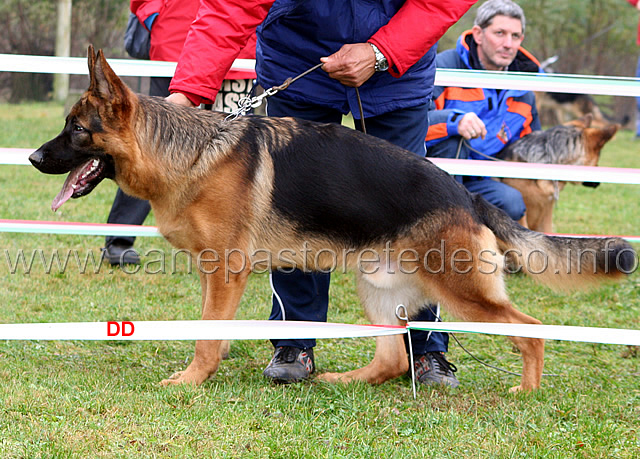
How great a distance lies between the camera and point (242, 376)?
3.54 metres

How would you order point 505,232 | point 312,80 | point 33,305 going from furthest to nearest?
1. point 33,305
2. point 312,80
3. point 505,232

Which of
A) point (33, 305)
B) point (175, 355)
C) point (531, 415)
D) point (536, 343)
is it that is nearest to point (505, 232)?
point (536, 343)

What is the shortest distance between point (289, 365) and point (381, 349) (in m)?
0.48

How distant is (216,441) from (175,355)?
3.97ft

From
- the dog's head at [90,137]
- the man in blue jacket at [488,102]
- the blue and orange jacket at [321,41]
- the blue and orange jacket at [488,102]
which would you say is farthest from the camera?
the blue and orange jacket at [488,102]

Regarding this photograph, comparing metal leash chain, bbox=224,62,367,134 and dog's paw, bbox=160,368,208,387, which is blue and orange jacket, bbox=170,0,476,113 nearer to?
metal leash chain, bbox=224,62,367,134

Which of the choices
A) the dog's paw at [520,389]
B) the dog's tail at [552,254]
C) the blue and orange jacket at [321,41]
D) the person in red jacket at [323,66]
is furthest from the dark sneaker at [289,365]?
the blue and orange jacket at [321,41]

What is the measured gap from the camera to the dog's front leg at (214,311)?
124 inches

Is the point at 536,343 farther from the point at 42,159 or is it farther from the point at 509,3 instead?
the point at 509,3

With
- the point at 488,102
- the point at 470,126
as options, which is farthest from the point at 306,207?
the point at 488,102

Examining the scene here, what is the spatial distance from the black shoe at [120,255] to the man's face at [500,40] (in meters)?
3.26

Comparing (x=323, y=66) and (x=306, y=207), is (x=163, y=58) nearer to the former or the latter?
(x=323, y=66)

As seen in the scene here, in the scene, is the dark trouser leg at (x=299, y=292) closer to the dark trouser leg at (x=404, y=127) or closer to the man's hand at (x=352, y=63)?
the dark trouser leg at (x=404, y=127)

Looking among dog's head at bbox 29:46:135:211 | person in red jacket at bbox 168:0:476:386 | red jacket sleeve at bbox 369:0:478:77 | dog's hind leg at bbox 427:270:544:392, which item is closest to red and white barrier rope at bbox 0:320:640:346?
dog's hind leg at bbox 427:270:544:392
